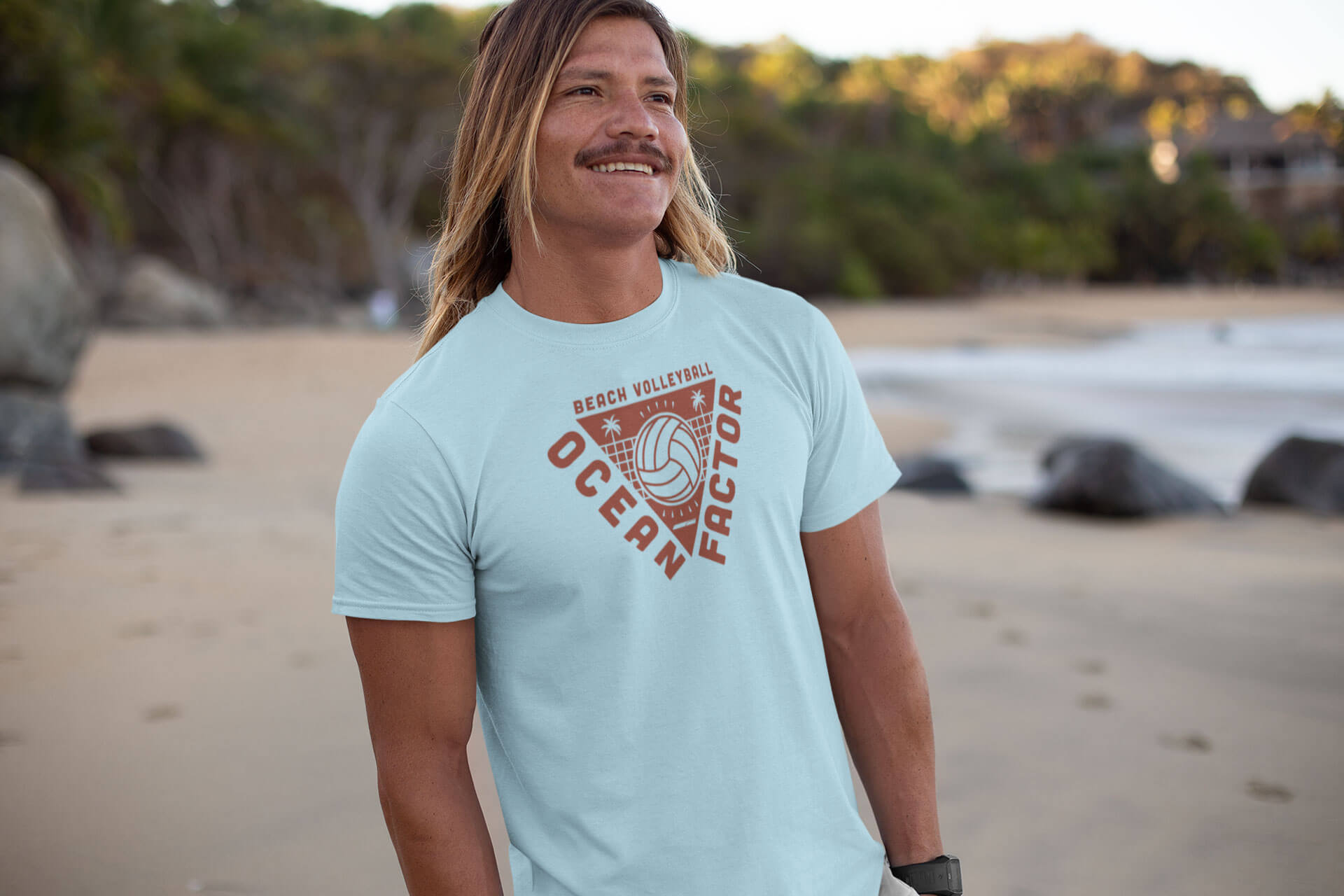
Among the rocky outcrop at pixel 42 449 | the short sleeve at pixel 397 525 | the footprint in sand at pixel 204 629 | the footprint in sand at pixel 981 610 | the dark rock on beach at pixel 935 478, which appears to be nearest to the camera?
the short sleeve at pixel 397 525

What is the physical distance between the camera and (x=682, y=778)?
1.49m

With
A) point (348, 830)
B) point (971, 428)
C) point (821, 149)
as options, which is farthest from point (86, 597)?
point (821, 149)

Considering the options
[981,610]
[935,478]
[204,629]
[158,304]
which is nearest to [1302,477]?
[935,478]

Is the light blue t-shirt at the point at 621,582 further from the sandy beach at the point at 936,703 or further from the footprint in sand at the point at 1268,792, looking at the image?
the footprint in sand at the point at 1268,792

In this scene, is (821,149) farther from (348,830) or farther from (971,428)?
(348,830)

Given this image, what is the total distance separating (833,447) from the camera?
5.37 ft

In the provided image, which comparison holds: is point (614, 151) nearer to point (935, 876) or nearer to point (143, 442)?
point (935, 876)

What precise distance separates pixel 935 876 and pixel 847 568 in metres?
0.49

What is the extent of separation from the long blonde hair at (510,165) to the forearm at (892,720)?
0.63 meters

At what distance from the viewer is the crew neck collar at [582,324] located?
1.58m

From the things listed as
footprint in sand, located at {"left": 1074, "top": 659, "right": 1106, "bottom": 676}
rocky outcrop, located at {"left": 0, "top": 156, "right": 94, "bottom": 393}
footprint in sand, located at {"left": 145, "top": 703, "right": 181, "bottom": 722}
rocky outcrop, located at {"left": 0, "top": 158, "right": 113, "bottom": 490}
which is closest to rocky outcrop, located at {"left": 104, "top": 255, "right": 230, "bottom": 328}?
rocky outcrop, located at {"left": 0, "top": 158, "right": 113, "bottom": 490}

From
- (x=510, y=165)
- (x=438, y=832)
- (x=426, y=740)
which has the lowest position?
(x=438, y=832)

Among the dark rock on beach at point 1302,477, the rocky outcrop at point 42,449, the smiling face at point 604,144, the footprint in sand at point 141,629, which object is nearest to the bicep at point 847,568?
the smiling face at point 604,144

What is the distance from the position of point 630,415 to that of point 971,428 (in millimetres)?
13439
